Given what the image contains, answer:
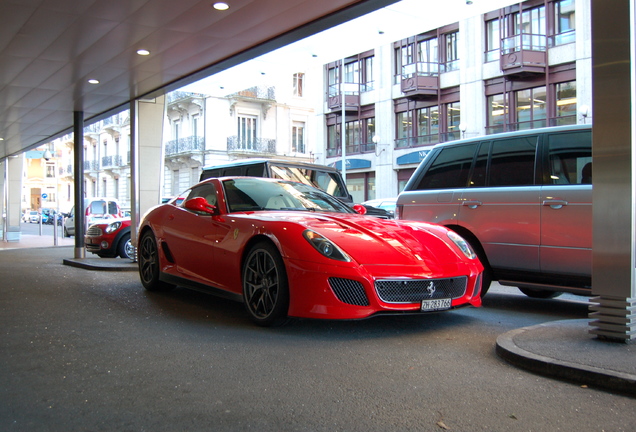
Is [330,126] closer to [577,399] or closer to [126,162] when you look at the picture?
[126,162]

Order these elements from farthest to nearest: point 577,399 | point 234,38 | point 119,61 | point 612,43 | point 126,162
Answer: point 126,162
point 119,61
point 234,38
point 612,43
point 577,399

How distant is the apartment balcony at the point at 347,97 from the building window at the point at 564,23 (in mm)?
14170

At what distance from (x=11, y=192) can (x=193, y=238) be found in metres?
24.5

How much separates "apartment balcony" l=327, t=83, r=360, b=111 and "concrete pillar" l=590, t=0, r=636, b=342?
118 feet

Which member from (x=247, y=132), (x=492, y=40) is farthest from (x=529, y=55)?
(x=247, y=132)

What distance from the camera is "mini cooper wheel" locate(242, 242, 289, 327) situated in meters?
5.16

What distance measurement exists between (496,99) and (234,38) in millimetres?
24368

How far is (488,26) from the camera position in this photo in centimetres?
3206

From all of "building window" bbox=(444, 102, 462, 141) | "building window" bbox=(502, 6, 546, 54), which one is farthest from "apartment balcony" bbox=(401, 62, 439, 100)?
"building window" bbox=(502, 6, 546, 54)

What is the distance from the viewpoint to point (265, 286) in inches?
211

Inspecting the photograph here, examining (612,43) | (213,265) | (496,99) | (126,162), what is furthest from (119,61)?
(126,162)

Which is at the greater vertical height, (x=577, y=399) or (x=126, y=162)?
(x=126, y=162)

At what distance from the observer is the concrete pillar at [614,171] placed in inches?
173

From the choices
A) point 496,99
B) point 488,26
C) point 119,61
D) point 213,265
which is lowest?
point 213,265
